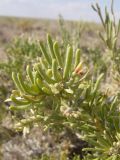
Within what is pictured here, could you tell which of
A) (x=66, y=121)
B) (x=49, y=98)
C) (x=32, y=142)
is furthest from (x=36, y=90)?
(x=32, y=142)

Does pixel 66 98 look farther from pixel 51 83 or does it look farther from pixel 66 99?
pixel 51 83

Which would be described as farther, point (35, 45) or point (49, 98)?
point (35, 45)

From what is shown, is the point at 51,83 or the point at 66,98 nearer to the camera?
the point at 51,83

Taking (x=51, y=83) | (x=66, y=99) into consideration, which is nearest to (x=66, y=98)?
(x=66, y=99)

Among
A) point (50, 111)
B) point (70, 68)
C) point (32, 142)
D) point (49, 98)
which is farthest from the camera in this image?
point (32, 142)

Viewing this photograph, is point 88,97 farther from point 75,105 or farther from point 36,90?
point 36,90

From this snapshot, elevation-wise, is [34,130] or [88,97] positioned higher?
[88,97]

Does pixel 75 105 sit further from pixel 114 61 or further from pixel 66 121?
pixel 114 61

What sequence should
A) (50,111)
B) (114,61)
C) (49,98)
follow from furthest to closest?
(114,61)
(50,111)
(49,98)

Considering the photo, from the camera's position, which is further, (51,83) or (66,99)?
(66,99)

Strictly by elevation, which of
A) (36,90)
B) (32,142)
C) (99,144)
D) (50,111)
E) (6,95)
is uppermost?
(36,90)
